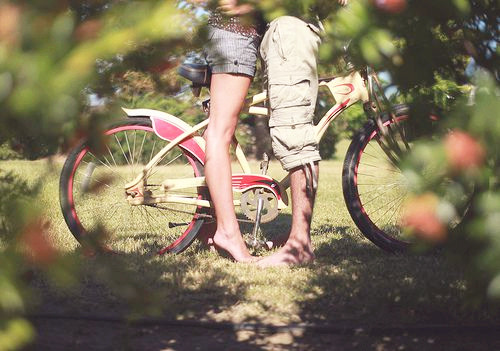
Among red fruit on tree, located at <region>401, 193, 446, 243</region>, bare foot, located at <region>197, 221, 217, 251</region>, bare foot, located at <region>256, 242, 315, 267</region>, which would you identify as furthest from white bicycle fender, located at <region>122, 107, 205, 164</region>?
red fruit on tree, located at <region>401, 193, 446, 243</region>

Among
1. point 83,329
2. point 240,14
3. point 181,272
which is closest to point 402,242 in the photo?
point 181,272

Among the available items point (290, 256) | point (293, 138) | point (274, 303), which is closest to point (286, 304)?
point (274, 303)

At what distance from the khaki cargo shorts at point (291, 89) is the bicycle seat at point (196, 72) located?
Result: 31 centimetres

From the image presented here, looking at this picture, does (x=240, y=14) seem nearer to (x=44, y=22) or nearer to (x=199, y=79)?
(x=44, y=22)

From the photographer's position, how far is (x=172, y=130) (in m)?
3.91

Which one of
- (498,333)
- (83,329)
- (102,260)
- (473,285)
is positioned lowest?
(498,333)

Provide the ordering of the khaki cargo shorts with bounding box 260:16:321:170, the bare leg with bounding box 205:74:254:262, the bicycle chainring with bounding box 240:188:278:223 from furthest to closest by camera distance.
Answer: the bicycle chainring with bounding box 240:188:278:223 → the bare leg with bounding box 205:74:254:262 → the khaki cargo shorts with bounding box 260:16:321:170

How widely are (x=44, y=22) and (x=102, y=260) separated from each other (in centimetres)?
41

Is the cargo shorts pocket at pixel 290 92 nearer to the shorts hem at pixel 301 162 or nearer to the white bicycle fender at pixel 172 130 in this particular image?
the shorts hem at pixel 301 162

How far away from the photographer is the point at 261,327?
7.88ft

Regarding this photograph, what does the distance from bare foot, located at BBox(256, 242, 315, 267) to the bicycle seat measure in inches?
37.7

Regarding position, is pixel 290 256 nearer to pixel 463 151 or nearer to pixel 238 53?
pixel 238 53

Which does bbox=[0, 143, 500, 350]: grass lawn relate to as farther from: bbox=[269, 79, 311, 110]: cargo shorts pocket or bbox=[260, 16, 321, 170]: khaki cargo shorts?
bbox=[269, 79, 311, 110]: cargo shorts pocket

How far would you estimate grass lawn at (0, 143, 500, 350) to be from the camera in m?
2.32
